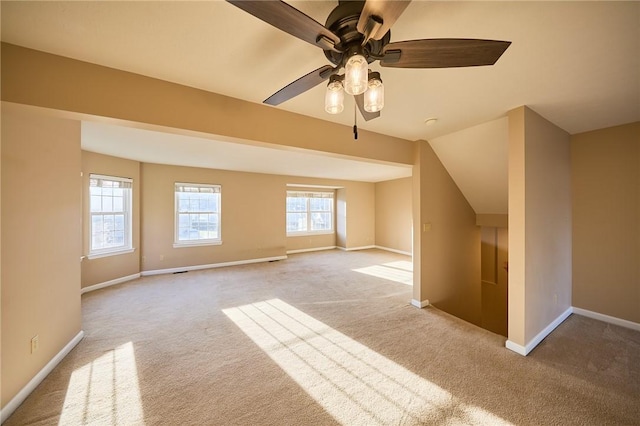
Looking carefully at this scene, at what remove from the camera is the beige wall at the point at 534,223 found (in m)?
2.22

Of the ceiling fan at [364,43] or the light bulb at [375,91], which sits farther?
the light bulb at [375,91]

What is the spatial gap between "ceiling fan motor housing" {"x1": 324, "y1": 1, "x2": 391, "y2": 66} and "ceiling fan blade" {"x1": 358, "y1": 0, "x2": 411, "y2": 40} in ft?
0.27

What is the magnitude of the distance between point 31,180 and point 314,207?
20.9 feet

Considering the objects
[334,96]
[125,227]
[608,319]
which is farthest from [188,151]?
[608,319]

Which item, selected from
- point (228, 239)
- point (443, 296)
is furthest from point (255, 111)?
point (228, 239)

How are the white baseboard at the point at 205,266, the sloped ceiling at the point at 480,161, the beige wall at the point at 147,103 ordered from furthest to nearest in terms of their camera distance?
1. the white baseboard at the point at 205,266
2. the sloped ceiling at the point at 480,161
3. the beige wall at the point at 147,103

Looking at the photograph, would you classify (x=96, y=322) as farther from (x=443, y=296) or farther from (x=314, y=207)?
(x=314, y=207)

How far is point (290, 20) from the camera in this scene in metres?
0.86

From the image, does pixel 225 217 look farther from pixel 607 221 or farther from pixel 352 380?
pixel 607 221

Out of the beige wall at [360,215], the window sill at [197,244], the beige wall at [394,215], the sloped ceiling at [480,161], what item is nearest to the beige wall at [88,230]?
the window sill at [197,244]

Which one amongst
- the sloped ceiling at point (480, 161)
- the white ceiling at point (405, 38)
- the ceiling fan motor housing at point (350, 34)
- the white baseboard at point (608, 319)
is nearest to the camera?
the ceiling fan motor housing at point (350, 34)

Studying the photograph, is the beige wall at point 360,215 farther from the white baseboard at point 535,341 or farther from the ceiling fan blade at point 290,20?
the ceiling fan blade at point 290,20

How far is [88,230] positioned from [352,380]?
15.3ft

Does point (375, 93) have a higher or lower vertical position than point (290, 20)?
lower
